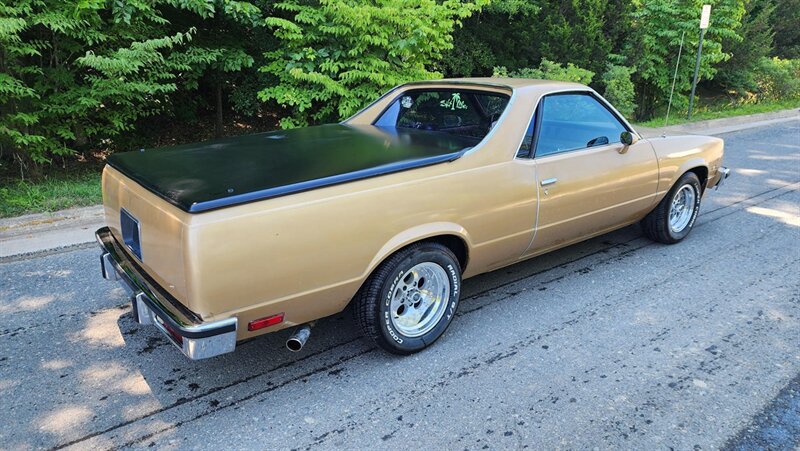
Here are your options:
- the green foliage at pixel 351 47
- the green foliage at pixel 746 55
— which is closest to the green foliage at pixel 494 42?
the green foliage at pixel 351 47

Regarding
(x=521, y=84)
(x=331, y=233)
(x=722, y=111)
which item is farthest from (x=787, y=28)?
(x=331, y=233)

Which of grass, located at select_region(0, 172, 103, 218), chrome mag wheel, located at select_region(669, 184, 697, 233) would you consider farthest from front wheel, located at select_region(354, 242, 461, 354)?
grass, located at select_region(0, 172, 103, 218)

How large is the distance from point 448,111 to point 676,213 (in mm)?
2492

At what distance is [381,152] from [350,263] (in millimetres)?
898

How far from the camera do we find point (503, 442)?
99.3 inches

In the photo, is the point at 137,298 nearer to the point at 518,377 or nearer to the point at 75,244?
the point at 518,377

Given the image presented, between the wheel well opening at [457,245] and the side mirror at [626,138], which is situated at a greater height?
the side mirror at [626,138]

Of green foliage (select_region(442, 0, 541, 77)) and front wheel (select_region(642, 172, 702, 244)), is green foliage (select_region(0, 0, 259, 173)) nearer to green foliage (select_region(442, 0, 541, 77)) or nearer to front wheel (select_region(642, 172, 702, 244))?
front wheel (select_region(642, 172, 702, 244))

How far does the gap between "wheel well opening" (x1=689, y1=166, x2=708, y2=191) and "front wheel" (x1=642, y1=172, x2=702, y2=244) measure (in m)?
0.06

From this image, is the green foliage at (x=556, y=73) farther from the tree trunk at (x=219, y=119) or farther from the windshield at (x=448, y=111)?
the windshield at (x=448, y=111)

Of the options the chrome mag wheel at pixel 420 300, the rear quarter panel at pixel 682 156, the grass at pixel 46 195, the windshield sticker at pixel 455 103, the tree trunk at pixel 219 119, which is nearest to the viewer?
the chrome mag wheel at pixel 420 300

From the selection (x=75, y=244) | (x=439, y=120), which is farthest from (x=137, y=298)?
(x=75, y=244)

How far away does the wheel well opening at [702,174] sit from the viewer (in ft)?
16.4

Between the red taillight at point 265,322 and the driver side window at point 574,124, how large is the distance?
2.05m
